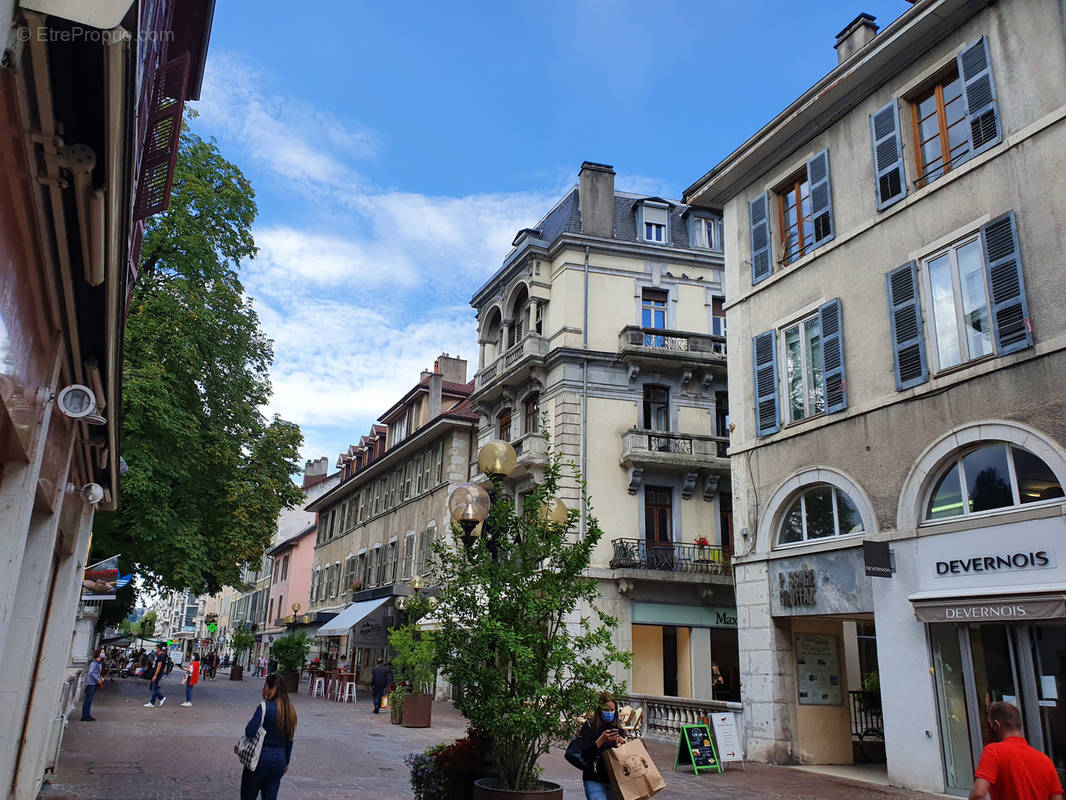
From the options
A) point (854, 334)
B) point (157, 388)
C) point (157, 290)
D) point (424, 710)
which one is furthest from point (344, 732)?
point (854, 334)

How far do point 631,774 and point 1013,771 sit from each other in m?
3.01

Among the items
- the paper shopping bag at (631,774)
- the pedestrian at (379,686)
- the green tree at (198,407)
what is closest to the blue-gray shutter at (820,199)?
the paper shopping bag at (631,774)

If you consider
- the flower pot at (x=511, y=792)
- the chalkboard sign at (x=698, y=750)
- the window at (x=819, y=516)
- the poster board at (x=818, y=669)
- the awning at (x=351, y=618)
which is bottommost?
the chalkboard sign at (x=698, y=750)

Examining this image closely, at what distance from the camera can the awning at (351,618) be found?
1291 inches

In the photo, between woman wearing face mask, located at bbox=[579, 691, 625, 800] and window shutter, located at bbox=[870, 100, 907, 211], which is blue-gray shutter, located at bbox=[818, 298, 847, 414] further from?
woman wearing face mask, located at bbox=[579, 691, 625, 800]

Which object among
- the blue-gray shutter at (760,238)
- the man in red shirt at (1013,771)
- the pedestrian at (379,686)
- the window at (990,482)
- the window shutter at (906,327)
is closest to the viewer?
the man in red shirt at (1013,771)

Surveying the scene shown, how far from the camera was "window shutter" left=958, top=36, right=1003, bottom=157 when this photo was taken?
40.3 ft

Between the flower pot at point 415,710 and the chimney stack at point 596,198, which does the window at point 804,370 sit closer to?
the flower pot at point 415,710

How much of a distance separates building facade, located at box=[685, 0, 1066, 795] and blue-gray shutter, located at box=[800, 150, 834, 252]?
56mm

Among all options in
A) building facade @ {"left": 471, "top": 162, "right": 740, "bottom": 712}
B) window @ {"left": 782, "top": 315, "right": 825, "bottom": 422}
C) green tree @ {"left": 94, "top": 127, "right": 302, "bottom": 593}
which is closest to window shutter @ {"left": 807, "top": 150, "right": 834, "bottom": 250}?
window @ {"left": 782, "top": 315, "right": 825, "bottom": 422}

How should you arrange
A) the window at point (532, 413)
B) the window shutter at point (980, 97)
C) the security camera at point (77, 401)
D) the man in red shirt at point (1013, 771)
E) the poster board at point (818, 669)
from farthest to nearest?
the window at point (532, 413) → the poster board at point (818, 669) → the window shutter at point (980, 97) → the security camera at point (77, 401) → the man in red shirt at point (1013, 771)

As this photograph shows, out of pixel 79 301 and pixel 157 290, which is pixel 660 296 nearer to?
pixel 157 290

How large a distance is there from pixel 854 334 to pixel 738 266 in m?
4.17

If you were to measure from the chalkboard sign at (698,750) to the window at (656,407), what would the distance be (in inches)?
512
